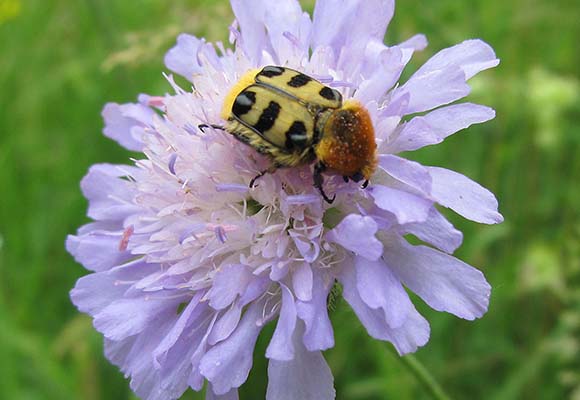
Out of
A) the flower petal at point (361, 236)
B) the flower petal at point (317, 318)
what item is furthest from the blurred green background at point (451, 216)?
the flower petal at point (361, 236)

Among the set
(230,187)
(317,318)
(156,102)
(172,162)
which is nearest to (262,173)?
(230,187)

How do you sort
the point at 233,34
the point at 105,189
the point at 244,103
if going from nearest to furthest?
the point at 244,103 → the point at 233,34 → the point at 105,189

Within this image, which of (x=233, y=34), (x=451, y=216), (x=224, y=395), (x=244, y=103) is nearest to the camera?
(x=244, y=103)

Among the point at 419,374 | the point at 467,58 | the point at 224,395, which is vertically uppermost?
the point at 467,58

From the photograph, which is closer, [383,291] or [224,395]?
[383,291]

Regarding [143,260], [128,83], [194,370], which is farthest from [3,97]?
[194,370]

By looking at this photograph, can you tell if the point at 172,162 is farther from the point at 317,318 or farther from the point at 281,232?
the point at 317,318
